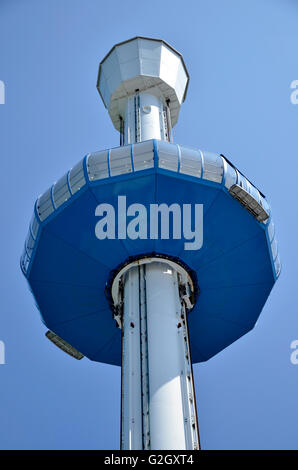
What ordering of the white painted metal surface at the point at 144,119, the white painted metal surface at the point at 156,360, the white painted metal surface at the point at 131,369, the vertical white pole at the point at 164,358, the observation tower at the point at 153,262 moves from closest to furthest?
the vertical white pole at the point at 164,358 → the white painted metal surface at the point at 156,360 → the white painted metal surface at the point at 131,369 → the observation tower at the point at 153,262 → the white painted metal surface at the point at 144,119

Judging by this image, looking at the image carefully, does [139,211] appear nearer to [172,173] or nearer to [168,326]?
[172,173]

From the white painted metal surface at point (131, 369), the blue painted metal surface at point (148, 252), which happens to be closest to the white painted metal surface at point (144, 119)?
the blue painted metal surface at point (148, 252)

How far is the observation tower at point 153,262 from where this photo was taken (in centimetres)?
1952

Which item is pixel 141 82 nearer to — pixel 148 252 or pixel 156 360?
pixel 148 252

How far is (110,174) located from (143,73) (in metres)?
11.7

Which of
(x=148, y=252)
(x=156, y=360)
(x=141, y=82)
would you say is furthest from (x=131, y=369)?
(x=141, y=82)

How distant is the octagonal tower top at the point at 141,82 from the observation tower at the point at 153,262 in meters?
7.50

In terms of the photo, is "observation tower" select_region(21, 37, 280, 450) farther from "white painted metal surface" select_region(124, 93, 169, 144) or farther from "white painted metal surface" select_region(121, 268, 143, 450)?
"white painted metal surface" select_region(124, 93, 169, 144)

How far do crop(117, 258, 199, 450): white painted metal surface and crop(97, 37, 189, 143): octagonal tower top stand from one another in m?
9.54

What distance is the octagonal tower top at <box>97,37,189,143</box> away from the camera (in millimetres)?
29516

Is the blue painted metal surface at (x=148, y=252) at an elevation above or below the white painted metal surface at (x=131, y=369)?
above

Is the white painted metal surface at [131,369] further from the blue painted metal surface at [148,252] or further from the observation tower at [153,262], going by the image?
the blue painted metal surface at [148,252]

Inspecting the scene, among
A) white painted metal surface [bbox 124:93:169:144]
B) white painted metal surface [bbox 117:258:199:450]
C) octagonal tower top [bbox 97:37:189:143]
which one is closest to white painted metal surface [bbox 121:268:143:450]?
white painted metal surface [bbox 117:258:199:450]
